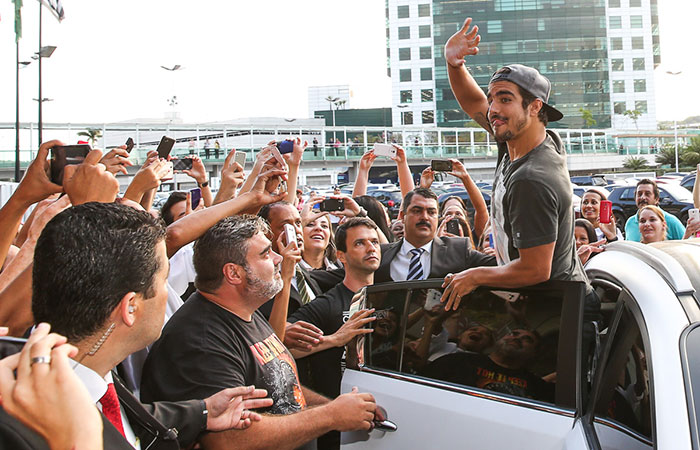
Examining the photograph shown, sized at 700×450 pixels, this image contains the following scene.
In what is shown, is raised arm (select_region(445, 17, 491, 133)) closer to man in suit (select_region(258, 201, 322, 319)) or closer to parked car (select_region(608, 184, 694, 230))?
man in suit (select_region(258, 201, 322, 319))

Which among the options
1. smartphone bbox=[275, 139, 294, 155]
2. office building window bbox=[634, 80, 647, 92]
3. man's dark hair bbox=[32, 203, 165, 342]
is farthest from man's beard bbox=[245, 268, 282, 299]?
office building window bbox=[634, 80, 647, 92]

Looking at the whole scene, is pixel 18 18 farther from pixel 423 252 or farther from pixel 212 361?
pixel 212 361

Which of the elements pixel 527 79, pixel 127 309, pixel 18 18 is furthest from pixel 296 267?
pixel 18 18

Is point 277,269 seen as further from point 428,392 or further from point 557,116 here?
point 557,116

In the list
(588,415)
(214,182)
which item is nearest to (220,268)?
(588,415)

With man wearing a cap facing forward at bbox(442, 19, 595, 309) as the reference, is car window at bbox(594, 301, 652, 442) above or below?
below

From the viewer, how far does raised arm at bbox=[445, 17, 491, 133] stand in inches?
141

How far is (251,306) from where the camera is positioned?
9.60 feet

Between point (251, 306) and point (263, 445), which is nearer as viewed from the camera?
point (263, 445)

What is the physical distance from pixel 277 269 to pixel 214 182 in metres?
39.4

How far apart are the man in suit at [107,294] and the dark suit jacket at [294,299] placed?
1.90 m

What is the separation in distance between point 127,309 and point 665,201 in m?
19.9

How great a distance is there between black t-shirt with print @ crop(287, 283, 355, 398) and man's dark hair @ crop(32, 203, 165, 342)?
184cm

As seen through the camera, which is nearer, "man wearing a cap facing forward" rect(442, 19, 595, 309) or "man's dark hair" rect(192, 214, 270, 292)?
"man wearing a cap facing forward" rect(442, 19, 595, 309)
